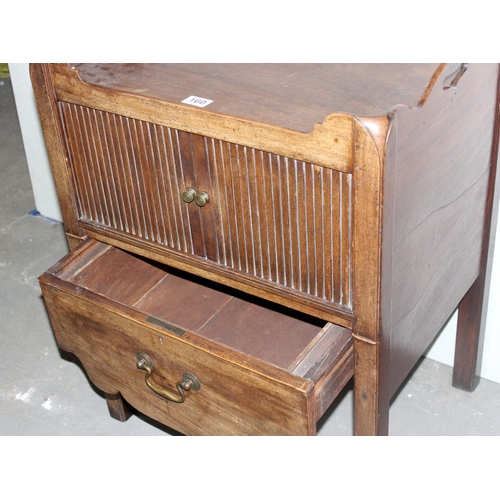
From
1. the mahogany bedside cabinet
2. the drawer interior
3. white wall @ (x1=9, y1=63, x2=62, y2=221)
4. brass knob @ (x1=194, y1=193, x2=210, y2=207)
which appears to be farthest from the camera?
white wall @ (x1=9, y1=63, x2=62, y2=221)

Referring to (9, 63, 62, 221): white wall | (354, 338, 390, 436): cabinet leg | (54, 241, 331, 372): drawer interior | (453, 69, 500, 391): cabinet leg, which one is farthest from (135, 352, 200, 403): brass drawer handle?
(9, 63, 62, 221): white wall

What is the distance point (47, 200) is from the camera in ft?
7.66

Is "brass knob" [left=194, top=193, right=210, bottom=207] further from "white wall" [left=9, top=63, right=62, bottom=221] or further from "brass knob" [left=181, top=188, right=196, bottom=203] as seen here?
"white wall" [left=9, top=63, right=62, bottom=221]

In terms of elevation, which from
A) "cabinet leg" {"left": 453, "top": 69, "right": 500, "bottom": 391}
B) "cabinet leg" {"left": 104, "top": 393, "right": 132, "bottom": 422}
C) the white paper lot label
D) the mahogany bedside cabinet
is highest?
the white paper lot label

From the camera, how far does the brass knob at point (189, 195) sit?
1.21 meters

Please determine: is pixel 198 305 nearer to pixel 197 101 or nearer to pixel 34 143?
pixel 197 101

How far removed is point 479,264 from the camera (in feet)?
5.03

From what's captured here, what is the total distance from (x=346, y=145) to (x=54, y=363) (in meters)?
1.11

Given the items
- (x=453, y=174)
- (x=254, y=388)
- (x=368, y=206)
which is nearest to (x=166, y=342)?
(x=254, y=388)

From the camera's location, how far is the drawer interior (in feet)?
4.64

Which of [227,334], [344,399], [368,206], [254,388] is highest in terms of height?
[368,206]

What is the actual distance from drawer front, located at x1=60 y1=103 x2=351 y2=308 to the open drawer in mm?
102

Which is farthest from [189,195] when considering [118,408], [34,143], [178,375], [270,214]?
[34,143]

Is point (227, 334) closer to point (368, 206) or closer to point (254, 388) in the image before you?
point (254, 388)
